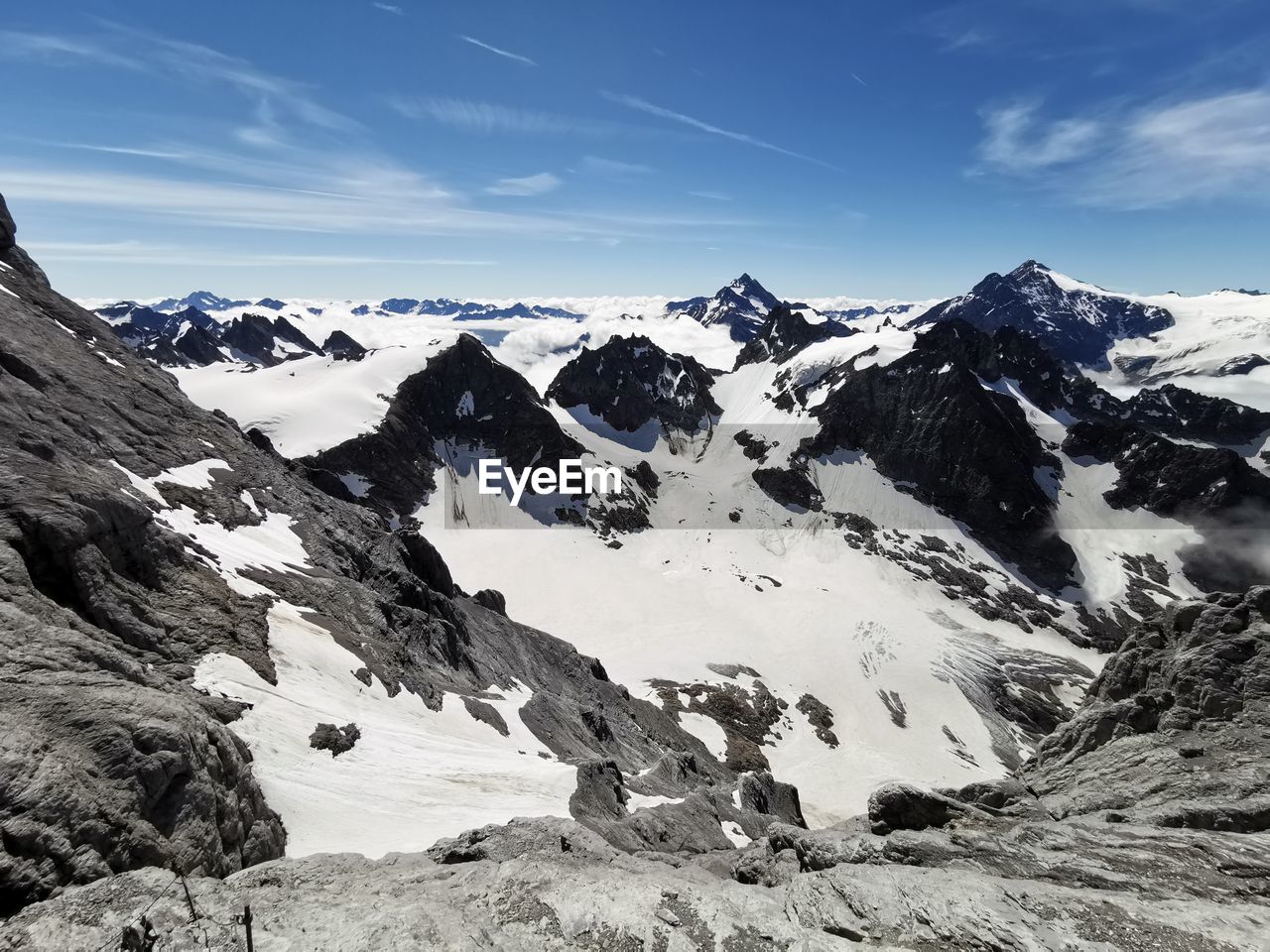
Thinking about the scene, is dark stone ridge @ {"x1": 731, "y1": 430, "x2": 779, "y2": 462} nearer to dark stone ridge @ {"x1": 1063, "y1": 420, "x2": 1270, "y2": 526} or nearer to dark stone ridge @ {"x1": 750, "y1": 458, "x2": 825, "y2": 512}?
dark stone ridge @ {"x1": 750, "y1": 458, "x2": 825, "y2": 512}

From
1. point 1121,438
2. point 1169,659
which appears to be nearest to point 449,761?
point 1169,659

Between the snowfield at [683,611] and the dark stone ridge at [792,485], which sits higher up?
the dark stone ridge at [792,485]

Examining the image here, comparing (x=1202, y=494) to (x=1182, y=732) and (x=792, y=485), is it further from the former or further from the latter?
(x=1182, y=732)

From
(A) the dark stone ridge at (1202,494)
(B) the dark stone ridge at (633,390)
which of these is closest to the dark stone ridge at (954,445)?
(A) the dark stone ridge at (1202,494)

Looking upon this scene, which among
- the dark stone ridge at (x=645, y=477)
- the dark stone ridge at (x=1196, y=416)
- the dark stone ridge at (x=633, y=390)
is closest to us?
the dark stone ridge at (x=645, y=477)

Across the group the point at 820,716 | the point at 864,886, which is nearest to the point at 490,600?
the point at 820,716

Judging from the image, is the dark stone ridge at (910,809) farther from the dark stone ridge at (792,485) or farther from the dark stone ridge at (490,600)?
the dark stone ridge at (792,485)

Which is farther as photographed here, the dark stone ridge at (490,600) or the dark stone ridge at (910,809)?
the dark stone ridge at (490,600)

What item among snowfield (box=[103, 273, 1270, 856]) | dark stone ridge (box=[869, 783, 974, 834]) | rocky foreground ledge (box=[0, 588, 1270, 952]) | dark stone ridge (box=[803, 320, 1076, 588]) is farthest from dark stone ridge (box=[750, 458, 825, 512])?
dark stone ridge (box=[869, 783, 974, 834])
